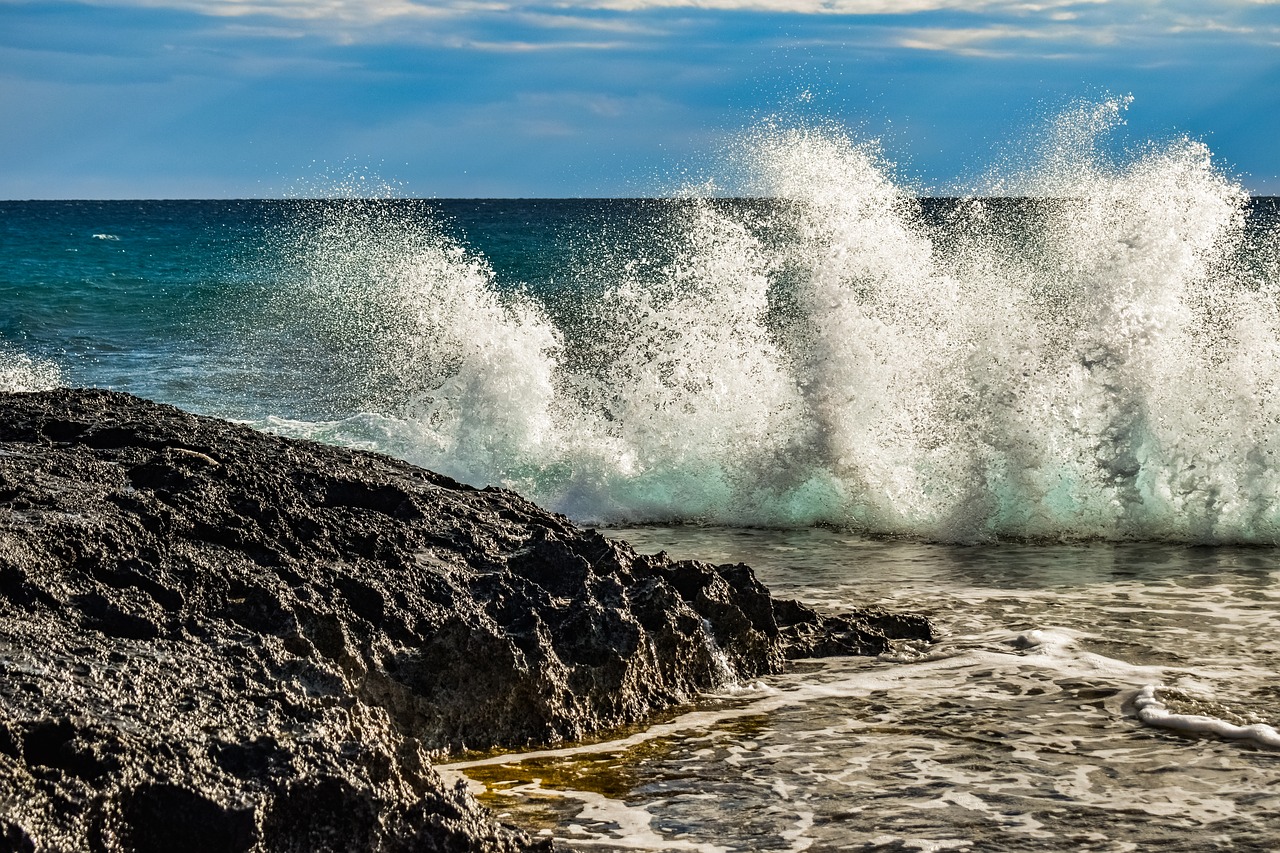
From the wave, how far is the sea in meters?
0.03

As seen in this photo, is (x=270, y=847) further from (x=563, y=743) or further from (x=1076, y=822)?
(x=1076, y=822)

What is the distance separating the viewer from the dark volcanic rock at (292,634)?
3.15m

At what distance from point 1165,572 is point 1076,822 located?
432cm

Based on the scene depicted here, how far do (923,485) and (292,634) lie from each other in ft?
20.7

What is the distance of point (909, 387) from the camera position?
10164 millimetres

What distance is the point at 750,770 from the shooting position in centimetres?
437

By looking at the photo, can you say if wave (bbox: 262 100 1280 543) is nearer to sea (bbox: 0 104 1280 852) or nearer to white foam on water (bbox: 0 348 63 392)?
sea (bbox: 0 104 1280 852)

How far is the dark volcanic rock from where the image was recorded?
3.15 m

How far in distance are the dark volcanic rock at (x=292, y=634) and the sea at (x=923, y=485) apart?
248 mm

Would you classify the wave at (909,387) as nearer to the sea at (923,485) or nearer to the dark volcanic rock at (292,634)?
the sea at (923,485)

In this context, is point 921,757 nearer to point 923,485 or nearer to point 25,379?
point 923,485

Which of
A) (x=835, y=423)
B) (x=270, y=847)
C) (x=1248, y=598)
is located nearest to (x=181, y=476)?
(x=270, y=847)

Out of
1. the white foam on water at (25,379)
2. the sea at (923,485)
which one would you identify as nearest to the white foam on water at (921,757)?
the sea at (923,485)

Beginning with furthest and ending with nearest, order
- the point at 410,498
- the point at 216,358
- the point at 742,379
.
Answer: the point at 216,358, the point at 742,379, the point at 410,498
